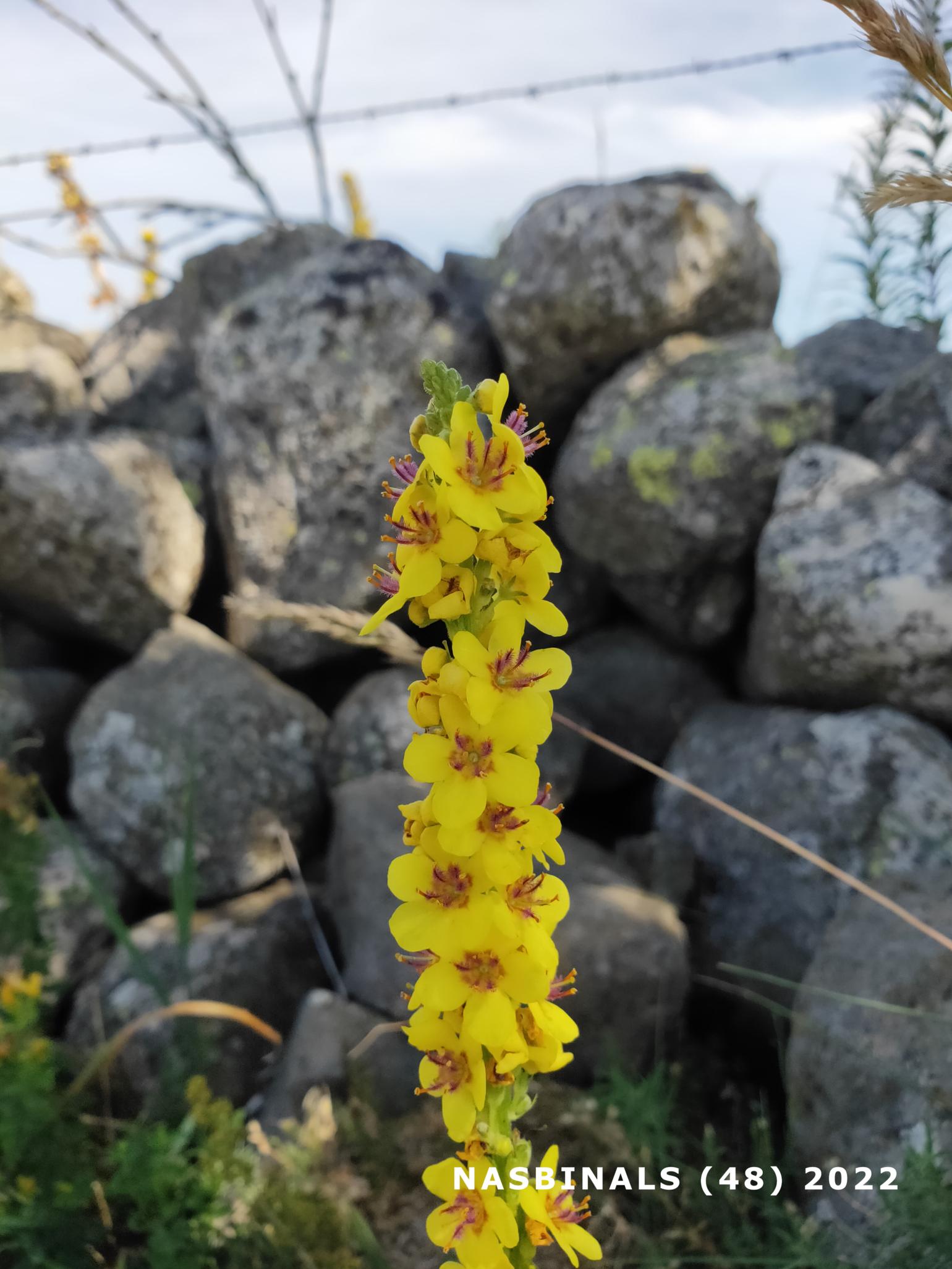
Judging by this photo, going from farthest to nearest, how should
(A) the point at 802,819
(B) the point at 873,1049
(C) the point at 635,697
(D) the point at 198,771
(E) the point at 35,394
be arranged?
(E) the point at 35,394 → (C) the point at 635,697 → (D) the point at 198,771 → (A) the point at 802,819 → (B) the point at 873,1049

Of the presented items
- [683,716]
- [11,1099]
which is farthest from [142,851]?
[683,716]

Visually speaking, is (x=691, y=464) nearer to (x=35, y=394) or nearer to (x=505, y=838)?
(x=505, y=838)

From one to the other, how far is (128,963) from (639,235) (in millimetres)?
A: 2864

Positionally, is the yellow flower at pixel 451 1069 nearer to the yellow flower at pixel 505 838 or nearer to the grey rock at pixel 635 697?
the yellow flower at pixel 505 838

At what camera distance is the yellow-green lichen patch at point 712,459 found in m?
3.18

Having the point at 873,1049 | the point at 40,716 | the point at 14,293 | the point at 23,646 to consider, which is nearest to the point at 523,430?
the point at 873,1049

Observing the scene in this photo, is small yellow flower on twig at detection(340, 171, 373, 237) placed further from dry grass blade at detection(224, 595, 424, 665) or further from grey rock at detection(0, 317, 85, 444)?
dry grass blade at detection(224, 595, 424, 665)

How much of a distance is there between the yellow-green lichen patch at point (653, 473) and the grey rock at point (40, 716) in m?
2.28

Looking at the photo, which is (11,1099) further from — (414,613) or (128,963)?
(414,613)

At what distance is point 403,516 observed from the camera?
1.07m

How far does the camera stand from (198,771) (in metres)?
3.36

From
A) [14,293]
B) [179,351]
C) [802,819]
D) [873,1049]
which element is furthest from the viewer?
[14,293]

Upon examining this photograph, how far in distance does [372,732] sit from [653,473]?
1.34m

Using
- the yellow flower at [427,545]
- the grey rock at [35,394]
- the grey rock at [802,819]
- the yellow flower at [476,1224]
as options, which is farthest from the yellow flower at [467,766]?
the grey rock at [35,394]
